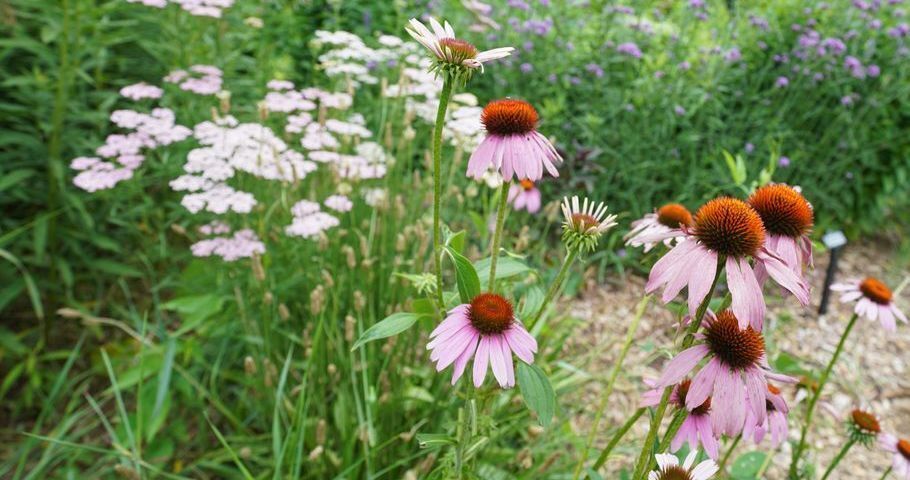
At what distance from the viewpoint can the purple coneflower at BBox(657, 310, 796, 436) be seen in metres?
0.79

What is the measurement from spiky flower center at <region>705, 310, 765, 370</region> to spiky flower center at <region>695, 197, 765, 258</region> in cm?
10

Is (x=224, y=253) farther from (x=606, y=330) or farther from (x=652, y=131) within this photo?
(x=652, y=131)

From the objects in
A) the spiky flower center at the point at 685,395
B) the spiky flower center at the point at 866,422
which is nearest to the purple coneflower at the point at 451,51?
the spiky flower center at the point at 685,395

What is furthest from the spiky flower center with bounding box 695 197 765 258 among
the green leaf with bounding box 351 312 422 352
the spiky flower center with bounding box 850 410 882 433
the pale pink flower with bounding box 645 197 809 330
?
the spiky flower center with bounding box 850 410 882 433

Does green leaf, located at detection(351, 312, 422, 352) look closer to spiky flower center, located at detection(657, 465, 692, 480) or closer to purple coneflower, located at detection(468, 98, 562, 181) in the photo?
purple coneflower, located at detection(468, 98, 562, 181)

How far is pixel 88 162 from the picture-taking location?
1992mm

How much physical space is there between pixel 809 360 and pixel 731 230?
8.09ft

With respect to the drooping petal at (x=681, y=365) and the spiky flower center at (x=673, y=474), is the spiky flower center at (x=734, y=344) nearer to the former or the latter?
the drooping petal at (x=681, y=365)

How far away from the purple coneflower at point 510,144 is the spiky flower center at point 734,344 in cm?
31

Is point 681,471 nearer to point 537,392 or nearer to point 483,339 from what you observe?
point 537,392

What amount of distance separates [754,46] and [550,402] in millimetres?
3378

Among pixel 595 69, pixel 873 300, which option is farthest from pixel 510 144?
pixel 595 69

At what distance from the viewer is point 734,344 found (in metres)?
0.81

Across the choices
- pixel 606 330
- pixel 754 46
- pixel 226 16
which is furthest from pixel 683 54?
pixel 226 16
